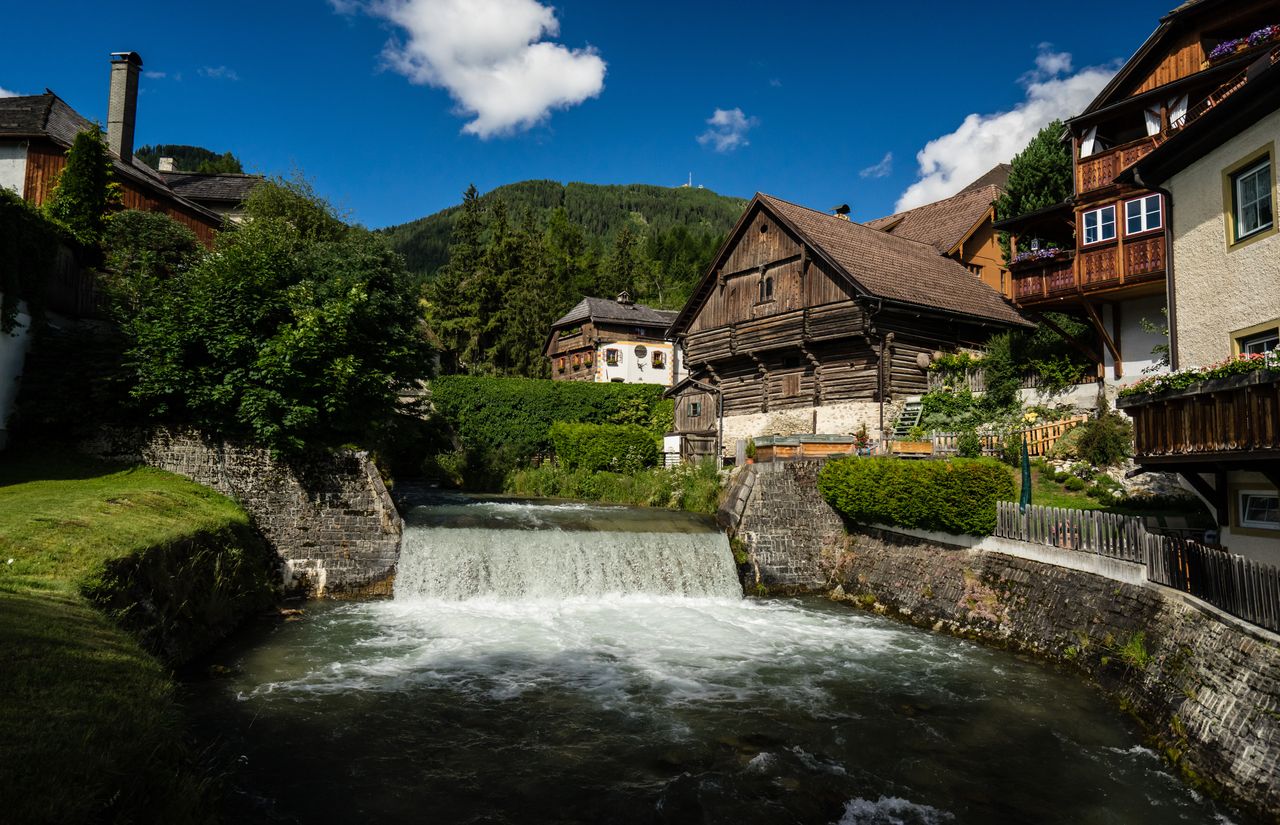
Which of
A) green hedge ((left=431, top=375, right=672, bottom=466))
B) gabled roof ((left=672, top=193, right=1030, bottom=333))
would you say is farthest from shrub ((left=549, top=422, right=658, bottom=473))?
gabled roof ((left=672, top=193, right=1030, bottom=333))

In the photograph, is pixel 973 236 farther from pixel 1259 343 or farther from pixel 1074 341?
pixel 1259 343

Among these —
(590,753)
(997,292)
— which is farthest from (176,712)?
(997,292)

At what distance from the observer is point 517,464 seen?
34.5 m

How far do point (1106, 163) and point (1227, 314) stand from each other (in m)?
12.8

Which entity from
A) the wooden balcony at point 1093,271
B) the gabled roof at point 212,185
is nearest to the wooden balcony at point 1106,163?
the wooden balcony at point 1093,271

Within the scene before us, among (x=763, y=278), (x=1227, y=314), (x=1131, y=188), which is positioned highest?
(x=1131, y=188)

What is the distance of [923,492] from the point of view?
16.2 m

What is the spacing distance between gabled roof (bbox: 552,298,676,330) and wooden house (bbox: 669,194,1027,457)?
2002 cm

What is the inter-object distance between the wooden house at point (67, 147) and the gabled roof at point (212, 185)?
544 centimetres

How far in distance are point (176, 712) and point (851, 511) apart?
608 inches

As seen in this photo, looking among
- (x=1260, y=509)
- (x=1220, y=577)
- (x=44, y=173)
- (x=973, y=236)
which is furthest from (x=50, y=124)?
(x=973, y=236)

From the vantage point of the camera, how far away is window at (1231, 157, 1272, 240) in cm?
1152

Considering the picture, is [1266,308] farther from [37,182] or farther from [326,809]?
[37,182]

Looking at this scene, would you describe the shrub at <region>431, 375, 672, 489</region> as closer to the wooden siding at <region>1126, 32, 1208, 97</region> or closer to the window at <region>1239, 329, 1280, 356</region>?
the wooden siding at <region>1126, 32, 1208, 97</region>
